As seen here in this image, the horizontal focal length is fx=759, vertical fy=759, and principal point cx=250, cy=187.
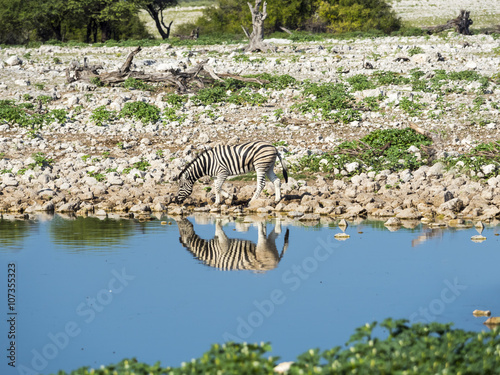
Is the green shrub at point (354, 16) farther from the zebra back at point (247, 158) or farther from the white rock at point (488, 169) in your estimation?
the zebra back at point (247, 158)

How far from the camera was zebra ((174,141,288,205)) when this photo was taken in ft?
51.5

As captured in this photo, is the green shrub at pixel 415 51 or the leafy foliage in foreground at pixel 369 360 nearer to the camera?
the leafy foliage in foreground at pixel 369 360

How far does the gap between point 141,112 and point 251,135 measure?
143 inches

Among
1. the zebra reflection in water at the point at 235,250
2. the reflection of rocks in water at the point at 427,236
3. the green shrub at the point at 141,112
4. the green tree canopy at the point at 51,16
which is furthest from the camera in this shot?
the green tree canopy at the point at 51,16

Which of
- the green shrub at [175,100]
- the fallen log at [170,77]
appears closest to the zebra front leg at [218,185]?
the green shrub at [175,100]

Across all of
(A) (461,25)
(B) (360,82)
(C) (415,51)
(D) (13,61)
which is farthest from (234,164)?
(A) (461,25)

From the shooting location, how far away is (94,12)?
50781 mm

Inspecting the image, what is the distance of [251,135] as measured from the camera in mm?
20328

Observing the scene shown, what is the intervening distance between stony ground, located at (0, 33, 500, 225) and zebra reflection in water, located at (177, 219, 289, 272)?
1.83 m

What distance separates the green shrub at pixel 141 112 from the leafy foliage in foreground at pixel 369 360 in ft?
51.7

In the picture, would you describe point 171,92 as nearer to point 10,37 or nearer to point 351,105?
point 351,105

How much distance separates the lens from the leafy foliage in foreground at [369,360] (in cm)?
593

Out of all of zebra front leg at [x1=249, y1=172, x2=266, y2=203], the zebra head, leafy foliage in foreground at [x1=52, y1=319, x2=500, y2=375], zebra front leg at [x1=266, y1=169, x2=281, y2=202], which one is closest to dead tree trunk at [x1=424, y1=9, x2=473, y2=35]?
zebra front leg at [x1=266, y1=169, x2=281, y2=202]

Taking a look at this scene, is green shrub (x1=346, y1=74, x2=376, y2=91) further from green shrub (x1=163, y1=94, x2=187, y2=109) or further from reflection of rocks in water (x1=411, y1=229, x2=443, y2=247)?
reflection of rocks in water (x1=411, y1=229, x2=443, y2=247)
